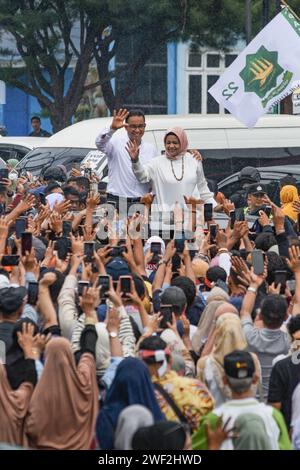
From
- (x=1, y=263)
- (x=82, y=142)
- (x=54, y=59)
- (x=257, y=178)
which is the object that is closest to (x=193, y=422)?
(x=1, y=263)

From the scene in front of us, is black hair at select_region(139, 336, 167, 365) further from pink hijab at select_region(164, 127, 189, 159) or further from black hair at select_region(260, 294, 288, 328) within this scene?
pink hijab at select_region(164, 127, 189, 159)

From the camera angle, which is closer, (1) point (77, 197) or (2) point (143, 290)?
(2) point (143, 290)

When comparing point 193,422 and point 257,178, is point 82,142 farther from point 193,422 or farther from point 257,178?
point 193,422

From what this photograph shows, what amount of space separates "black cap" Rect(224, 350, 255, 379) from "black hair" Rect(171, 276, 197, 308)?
2.50 meters

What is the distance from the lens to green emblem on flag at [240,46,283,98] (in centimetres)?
1591

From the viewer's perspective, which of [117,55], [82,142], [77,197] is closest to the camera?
[77,197]

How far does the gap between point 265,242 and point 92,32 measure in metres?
19.9

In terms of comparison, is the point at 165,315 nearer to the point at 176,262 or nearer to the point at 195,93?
the point at 176,262

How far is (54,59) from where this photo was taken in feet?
106

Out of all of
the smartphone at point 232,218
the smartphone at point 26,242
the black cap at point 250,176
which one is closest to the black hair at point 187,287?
the smartphone at point 26,242

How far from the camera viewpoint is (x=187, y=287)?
1038 cm

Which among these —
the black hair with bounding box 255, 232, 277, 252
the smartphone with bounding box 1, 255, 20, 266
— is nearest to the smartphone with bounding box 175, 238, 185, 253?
the black hair with bounding box 255, 232, 277, 252

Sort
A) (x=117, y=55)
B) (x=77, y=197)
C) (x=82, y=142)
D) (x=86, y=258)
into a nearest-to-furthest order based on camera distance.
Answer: (x=86, y=258) → (x=77, y=197) → (x=82, y=142) → (x=117, y=55)

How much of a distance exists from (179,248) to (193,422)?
3869 millimetres
